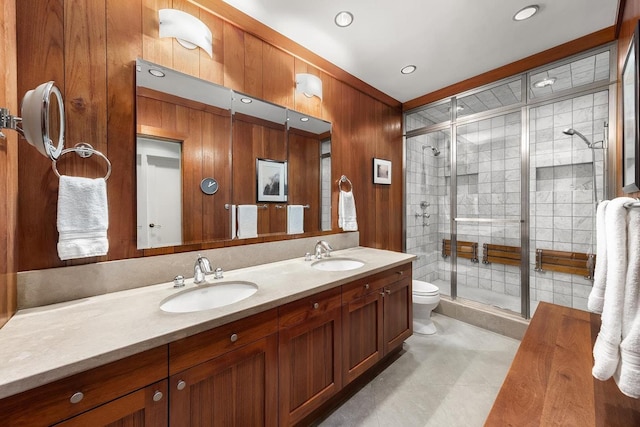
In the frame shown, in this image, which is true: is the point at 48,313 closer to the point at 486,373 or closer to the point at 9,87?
the point at 9,87

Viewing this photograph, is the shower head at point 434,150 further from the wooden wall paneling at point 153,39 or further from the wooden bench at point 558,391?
the wooden wall paneling at point 153,39

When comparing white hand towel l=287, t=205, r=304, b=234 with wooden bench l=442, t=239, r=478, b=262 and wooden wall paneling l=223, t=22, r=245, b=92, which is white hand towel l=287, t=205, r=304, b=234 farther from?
wooden bench l=442, t=239, r=478, b=262

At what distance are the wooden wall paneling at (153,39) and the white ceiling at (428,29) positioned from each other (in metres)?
0.45

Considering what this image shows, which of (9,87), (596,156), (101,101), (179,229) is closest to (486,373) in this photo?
(596,156)

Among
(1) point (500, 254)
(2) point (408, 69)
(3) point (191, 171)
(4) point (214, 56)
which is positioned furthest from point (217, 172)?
(1) point (500, 254)

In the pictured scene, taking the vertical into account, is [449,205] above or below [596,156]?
below

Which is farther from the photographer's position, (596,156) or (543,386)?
(596,156)

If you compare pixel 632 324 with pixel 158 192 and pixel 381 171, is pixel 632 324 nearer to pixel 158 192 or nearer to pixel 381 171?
pixel 158 192

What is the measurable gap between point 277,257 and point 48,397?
126cm

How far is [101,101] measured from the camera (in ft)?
3.93

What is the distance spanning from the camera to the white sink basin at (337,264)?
1945 millimetres

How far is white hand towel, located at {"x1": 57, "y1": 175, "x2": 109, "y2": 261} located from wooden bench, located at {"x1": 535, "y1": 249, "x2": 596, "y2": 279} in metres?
3.62

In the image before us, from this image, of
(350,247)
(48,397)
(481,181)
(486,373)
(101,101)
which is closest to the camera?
(48,397)

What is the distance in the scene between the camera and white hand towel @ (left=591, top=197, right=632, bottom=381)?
58cm
